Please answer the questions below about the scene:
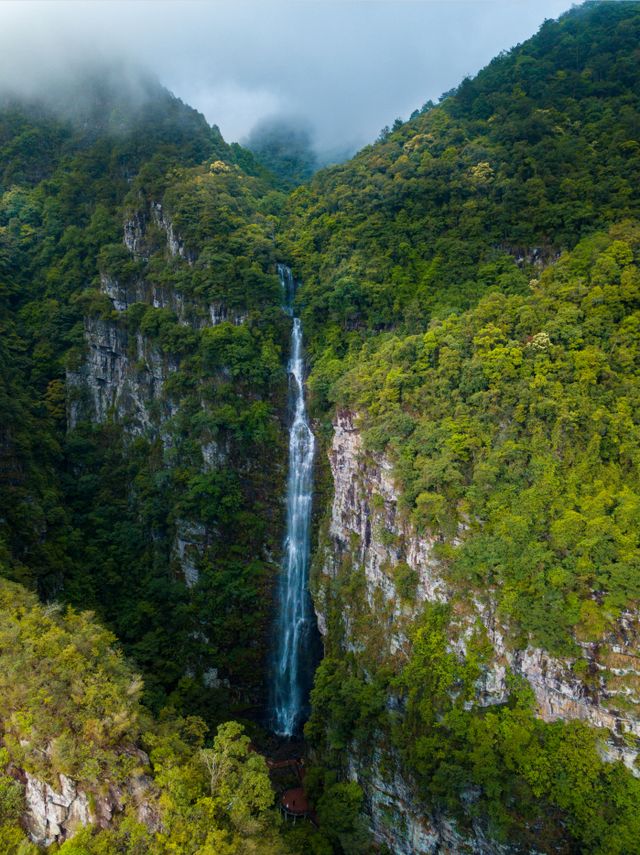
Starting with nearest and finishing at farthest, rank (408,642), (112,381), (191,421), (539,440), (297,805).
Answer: (539,440)
(408,642)
(297,805)
(191,421)
(112,381)

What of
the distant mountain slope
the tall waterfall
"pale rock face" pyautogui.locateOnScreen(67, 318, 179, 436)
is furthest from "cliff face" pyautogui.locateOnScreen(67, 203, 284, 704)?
the distant mountain slope

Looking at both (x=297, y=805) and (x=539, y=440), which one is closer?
(x=539, y=440)

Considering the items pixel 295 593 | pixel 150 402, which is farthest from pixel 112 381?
pixel 295 593

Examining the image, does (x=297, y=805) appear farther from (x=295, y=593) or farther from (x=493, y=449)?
(x=493, y=449)

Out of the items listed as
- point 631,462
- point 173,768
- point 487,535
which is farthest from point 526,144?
point 173,768

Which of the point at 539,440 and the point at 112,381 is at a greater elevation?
the point at 112,381

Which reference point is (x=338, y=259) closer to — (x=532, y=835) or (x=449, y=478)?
(x=449, y=478)
